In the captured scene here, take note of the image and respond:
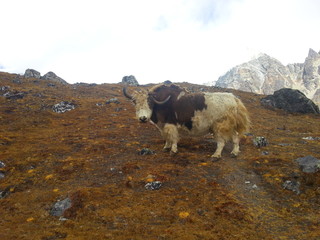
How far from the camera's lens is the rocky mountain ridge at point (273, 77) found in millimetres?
145375

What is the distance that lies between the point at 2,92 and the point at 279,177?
3702cm

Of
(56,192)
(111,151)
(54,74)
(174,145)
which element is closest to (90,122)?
(111,151)

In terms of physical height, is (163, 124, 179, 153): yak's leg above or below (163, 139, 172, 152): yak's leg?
above

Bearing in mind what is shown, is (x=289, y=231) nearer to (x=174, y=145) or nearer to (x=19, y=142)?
(x=174, y=145)

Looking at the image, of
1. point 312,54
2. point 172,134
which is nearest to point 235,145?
point 172,134

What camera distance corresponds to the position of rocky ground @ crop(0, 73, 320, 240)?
21.7 ft

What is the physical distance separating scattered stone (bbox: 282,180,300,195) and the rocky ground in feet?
0.11

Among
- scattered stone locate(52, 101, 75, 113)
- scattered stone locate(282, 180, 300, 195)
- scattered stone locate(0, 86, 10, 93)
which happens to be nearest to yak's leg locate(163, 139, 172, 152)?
scattered stone locate(282, 180, 300, 195)

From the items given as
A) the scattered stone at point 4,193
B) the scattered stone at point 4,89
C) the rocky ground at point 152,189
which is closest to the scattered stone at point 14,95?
the scattered stone at point 4,89

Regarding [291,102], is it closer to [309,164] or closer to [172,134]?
[309,164]

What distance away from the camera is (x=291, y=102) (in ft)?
109

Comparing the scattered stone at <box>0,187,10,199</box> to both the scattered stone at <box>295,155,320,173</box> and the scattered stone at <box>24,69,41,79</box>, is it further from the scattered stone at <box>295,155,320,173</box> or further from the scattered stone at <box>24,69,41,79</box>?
the scattered stone at <box>24,69,41,79</box>

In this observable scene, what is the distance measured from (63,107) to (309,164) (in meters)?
26.6

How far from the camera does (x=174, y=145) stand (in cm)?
1283
